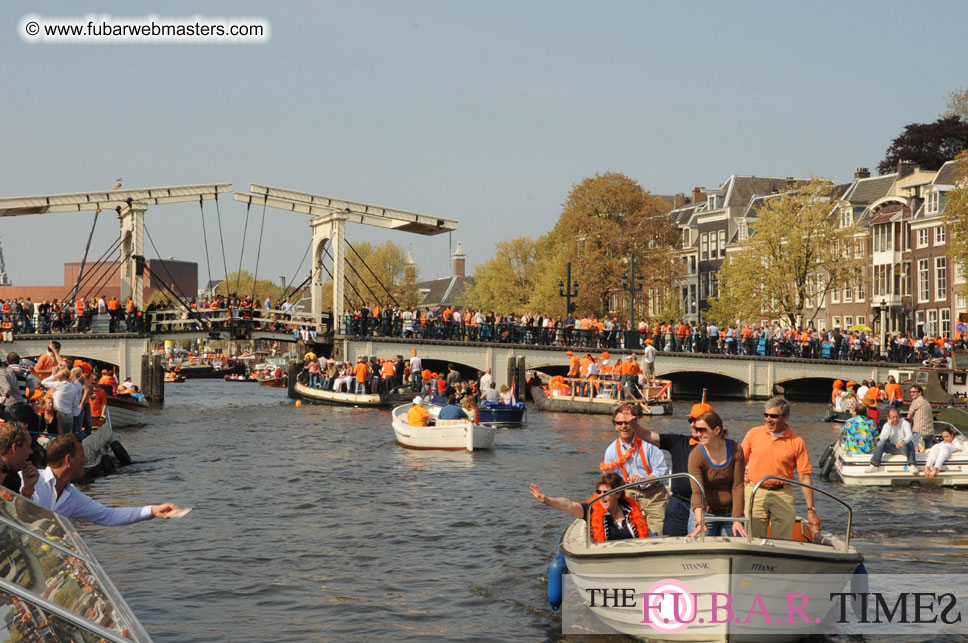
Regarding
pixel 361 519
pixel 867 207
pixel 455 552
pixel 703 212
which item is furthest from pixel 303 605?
pixel 703 212

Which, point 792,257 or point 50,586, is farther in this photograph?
point 792,257

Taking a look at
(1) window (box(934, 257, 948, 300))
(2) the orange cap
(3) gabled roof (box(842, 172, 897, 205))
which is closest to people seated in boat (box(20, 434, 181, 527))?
(2) the orange cap

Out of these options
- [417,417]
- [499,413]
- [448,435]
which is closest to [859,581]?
[448,435]

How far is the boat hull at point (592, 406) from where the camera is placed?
3819cm

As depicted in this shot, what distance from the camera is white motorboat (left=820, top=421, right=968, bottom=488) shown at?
1888 centimetres

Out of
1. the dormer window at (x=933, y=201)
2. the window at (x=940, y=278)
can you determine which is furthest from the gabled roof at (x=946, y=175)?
the window at (x=940, y=278)

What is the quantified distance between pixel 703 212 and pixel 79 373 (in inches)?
2399

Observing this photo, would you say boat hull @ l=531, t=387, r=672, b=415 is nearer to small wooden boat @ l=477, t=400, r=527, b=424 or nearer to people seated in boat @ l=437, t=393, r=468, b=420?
small wooden boat @ l=477, t=400, r=527, b=424

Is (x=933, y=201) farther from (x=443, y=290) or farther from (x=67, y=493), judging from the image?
(x=443, y=290)

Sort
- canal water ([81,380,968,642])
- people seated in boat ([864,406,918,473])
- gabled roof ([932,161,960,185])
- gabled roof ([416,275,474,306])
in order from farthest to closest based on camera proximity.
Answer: gabled roof ([416,275,474,306]), gabled roof ([932,161,960,185]), people seated in boat ([864,406,918,473]), canal water ([81,380,968,642])

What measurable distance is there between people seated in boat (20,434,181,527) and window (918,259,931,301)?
54.9 metres

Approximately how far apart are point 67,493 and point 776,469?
5449 mm

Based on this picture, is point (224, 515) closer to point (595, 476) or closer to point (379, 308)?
point (595, 476)

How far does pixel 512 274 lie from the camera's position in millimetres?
78188
